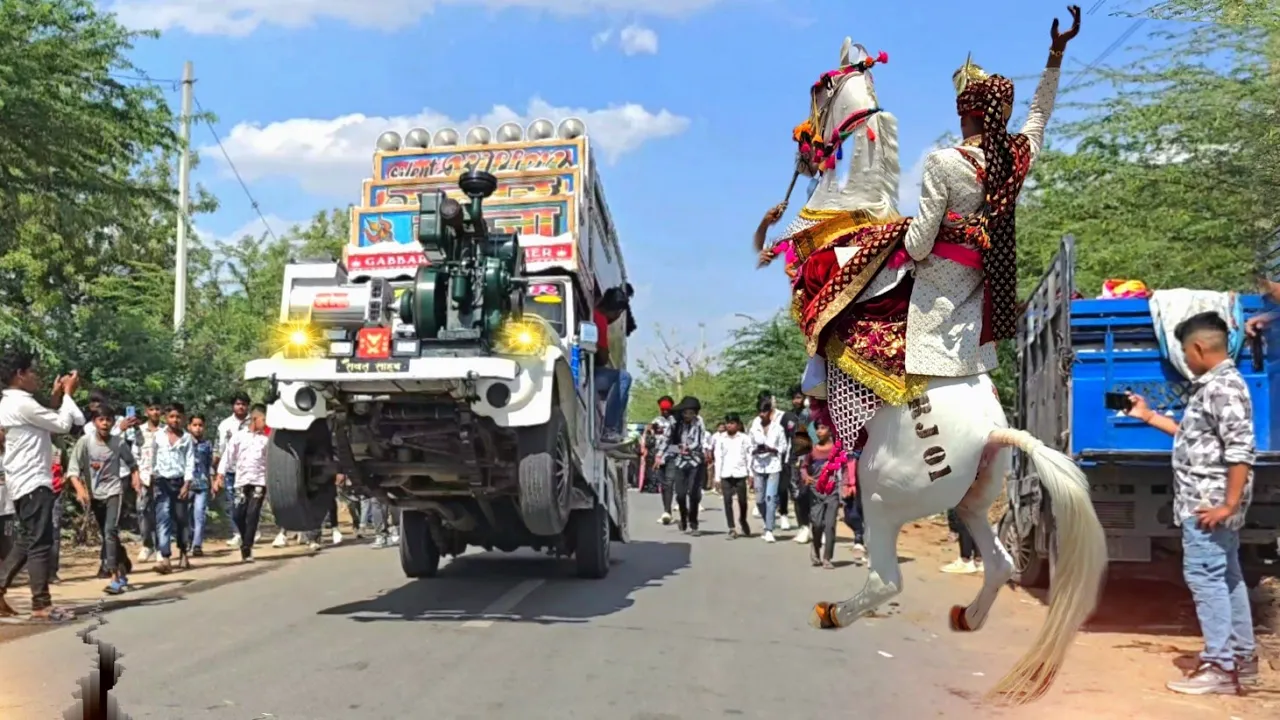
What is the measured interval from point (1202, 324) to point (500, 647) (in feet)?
14.9

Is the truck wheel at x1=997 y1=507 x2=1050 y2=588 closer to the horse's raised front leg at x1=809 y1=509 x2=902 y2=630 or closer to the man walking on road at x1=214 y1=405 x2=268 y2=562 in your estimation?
the horse's raised front leg at x1=809 y1=509 x2=902 y2=630

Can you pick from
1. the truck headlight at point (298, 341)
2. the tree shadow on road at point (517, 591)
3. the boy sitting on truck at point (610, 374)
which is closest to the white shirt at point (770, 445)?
the tree shadow on road at point (517, 591)

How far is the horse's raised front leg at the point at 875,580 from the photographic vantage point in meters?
3.55

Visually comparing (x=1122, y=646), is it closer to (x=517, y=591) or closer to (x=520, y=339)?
(x=520, y=339)

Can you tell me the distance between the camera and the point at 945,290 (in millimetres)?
3314

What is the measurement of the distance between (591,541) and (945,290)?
7622 mm

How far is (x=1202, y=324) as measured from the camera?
6.20m

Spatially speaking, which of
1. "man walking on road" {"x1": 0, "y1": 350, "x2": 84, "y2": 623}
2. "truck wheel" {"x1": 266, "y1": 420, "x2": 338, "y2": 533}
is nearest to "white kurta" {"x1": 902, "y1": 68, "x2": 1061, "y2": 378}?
"truck wheel" {"x1": 266, "y1": 420, "x2": 338, "y2": 533}

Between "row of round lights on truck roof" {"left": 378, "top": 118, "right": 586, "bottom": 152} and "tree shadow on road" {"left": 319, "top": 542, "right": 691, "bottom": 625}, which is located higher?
"row of round lights on truck roof" {"left": 378, "top": 118, "right": 586, "bottom": 152}

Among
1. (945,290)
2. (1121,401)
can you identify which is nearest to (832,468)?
(945,290)

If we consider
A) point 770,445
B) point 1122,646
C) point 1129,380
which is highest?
point 1129,380

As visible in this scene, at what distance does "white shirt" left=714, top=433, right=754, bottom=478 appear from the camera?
1523cm

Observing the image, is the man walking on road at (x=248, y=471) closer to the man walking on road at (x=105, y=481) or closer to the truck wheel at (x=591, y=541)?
the man walking on road at (x=105, y=481)

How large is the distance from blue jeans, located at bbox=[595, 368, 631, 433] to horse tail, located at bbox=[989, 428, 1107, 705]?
301 inches
